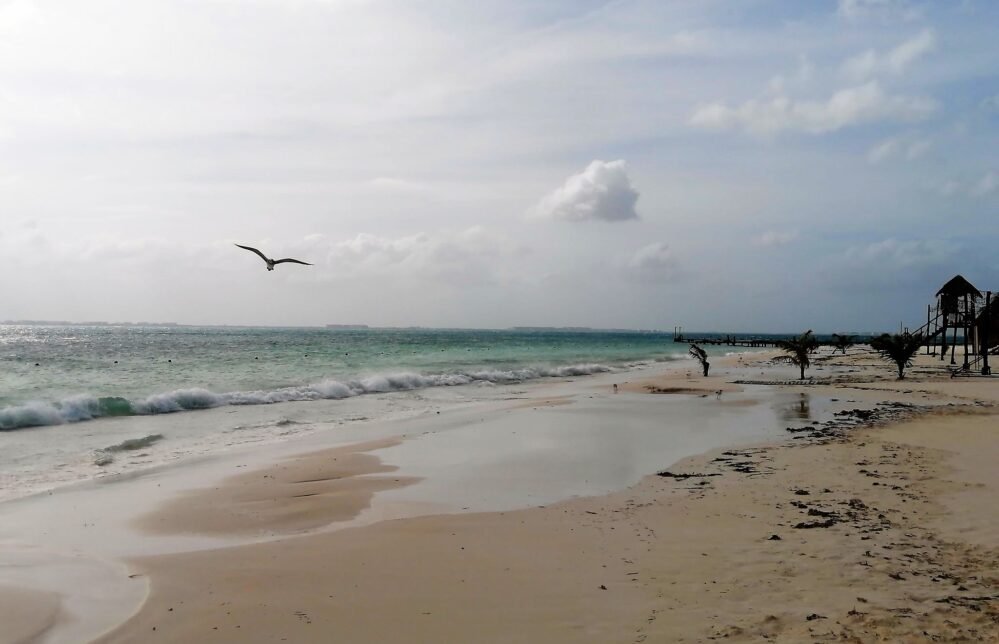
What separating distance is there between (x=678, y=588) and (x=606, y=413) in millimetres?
15103

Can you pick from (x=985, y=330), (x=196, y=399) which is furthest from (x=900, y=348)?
(x=196, y=399)

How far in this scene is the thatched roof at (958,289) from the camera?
1474 inches

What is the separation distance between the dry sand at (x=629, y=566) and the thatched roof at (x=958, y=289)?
32.6m

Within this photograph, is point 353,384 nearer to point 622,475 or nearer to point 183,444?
point 183,444

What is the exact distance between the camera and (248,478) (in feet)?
39.7

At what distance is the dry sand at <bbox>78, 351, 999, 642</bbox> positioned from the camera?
550 centimetres

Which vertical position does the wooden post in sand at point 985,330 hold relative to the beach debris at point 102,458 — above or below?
above

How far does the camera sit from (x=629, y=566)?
690 cm

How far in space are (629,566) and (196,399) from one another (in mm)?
22380

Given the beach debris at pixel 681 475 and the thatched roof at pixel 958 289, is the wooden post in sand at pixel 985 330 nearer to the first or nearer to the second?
the thatched roof at pixel 958 289

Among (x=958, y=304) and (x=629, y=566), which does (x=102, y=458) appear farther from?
(x=958, y=304)

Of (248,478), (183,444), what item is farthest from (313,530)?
(183,444)

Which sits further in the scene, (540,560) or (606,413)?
(606,413)

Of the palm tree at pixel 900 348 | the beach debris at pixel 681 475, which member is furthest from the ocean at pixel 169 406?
the palm tree at pixel 900 348
